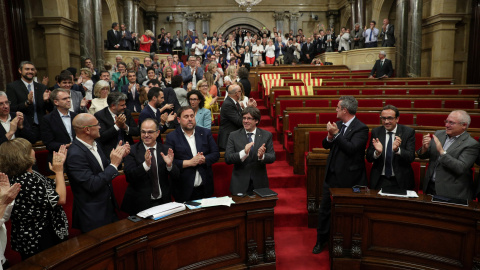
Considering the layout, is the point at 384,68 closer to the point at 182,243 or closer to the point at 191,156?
the point at 191,156

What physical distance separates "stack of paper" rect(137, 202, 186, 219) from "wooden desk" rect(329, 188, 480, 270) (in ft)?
3.47

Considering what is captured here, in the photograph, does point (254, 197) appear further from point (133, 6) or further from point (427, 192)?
point (133, 6)

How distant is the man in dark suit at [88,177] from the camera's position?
1981 millimetres

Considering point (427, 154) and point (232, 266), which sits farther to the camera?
point (427, 154)

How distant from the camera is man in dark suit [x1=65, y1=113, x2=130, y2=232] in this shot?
1981 mm

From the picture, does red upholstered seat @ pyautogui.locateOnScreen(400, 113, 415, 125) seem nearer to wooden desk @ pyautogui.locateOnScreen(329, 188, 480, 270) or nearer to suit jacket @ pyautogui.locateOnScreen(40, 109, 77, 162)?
wooden desk @ pyautogui.locateOnScreen(329, 188, 480, 270)

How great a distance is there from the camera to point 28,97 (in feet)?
11.1

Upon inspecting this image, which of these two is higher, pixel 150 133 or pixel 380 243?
pixel 150 133

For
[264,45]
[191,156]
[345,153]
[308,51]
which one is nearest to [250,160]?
[191,156]

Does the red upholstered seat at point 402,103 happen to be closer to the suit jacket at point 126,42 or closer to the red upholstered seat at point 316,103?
the red upholstered seat at point 316,103

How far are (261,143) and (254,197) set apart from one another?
529 mm

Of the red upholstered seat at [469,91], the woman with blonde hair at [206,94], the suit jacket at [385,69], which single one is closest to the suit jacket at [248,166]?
the woman with blonde hair at [206,94]

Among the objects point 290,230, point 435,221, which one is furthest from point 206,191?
point 435,221

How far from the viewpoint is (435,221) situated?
7.27ft
